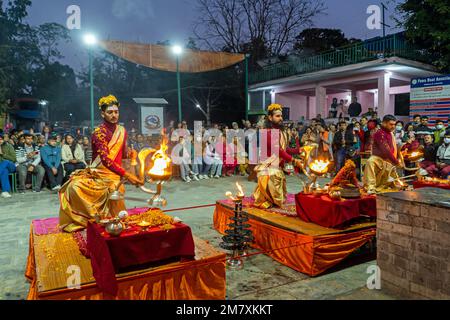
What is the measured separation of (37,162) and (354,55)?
12.5 m

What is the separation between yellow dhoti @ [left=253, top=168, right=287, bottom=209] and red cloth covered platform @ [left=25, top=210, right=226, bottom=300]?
2145 mm

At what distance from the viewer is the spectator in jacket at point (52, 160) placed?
9625 millimetres

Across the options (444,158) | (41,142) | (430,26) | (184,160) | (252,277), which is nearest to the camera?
(252,277)

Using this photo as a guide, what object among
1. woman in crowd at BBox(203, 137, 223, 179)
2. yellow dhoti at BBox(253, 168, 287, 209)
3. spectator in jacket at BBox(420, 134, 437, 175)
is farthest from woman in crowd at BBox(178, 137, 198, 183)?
spectator in jacket at BBox(420, 134, 437, 175)

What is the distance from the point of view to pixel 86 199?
4352 millimetres

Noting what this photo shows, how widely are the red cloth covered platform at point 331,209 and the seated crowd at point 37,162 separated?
7.55 metres

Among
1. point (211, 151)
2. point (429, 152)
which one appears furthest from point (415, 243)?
point (211, 151)

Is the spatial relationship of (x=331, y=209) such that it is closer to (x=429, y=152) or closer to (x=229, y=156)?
(x=429, y=152)

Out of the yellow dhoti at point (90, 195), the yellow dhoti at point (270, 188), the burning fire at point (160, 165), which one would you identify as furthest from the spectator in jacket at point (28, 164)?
the burning fire at point (160, 165)

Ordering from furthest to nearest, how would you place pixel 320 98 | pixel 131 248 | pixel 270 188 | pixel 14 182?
pixel 320 98, pixel 14 182, pixel 270 188, pixel 131 248

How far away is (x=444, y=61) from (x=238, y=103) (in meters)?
11.9

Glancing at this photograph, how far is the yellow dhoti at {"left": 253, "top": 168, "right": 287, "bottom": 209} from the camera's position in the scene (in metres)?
5.53
